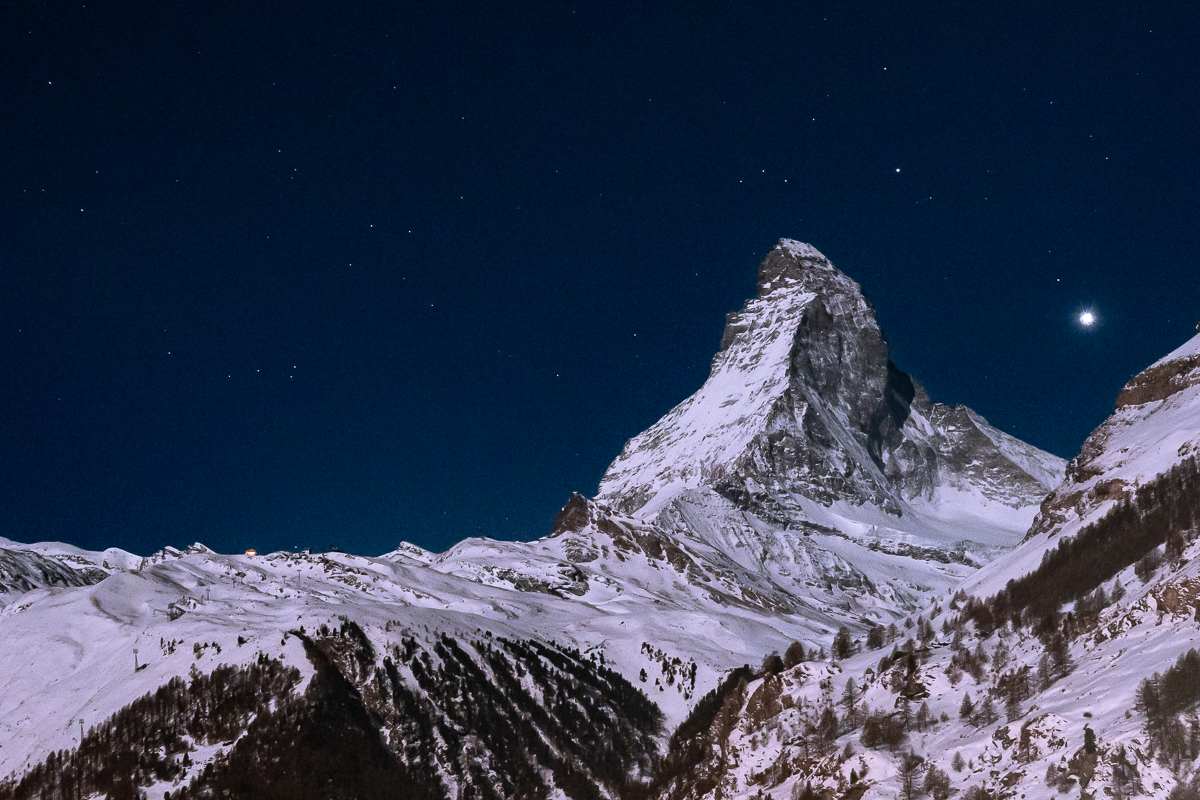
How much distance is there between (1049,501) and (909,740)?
9461 centimetres

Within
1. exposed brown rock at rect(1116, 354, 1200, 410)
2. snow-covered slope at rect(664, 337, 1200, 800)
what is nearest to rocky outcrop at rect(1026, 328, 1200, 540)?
exposed brown rock at rect(1116, 354, 1200, 410)

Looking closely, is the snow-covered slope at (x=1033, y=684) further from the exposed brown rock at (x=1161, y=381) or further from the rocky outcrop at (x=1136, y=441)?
the exposed brown rock at (x=1161, y=381)

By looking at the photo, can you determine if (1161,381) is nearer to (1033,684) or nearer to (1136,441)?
(1136,441)

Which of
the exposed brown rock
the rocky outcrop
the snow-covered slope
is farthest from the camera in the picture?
the exposed brown rock

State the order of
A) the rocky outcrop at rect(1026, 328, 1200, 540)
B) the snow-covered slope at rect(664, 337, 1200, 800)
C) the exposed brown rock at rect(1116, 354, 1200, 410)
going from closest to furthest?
the snow-covered slope at rect(664, 337, 1200, 800), the rocky outcrop at rect(1026, 328, 1200, 540), the exposed brown rock at rect(1116, 354, 1200, 410)

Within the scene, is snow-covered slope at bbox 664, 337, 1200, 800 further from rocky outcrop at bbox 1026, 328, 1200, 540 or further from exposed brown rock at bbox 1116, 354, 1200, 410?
exposed brown rock at bbox 1116, 354, 1200, 410

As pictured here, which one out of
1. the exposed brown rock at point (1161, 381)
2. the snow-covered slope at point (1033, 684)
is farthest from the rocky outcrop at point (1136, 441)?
the snow-covered slope at point (1033, 684)

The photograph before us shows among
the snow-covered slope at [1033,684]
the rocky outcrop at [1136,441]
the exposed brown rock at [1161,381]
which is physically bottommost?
the snow-covered slope at [1033,684]

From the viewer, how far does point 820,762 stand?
305 feet

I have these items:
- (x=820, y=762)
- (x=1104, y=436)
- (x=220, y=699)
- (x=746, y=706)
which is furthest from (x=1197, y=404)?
(x=220, y=699)

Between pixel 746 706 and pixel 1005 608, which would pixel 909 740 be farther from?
pixel 1005 608

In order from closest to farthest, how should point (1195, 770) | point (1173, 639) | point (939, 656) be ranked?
point (1195, 770)
point (1173, 639)
point (939, 656)

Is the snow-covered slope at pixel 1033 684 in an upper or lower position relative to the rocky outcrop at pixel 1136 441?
lower

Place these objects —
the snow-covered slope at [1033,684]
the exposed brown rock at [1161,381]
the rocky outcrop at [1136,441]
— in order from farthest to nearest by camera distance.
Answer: the exposed brown rock at [1161,381] < the rocky outcrop at [1136,441] < the snow-covered slope at [1033,684]
